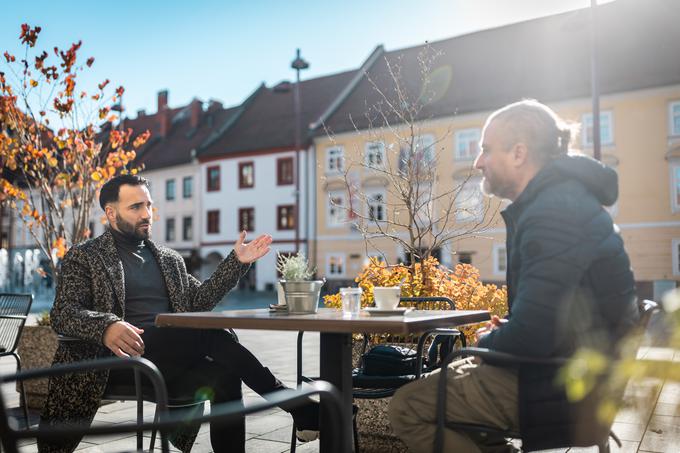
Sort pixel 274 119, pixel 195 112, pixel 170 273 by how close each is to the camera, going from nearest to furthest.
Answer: pixel 170 273
pixel 274 119
pixel 195 112

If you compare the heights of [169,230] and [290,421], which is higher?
[169,230]

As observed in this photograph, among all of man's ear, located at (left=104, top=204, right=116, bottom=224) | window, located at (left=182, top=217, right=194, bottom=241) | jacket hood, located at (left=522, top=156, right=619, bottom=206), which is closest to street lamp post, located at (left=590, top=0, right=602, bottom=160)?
man's ear, located at (left=104, top=204, right=116, bottom=224)

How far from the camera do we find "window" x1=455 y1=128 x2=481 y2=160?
2945 cm

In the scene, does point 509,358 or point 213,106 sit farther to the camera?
point 213,106

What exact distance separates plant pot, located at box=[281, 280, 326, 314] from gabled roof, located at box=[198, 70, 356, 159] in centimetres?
3194

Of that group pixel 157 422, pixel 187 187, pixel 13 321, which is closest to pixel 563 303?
pixel 157 422

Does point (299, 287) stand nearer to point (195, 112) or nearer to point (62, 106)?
point (62, 106)

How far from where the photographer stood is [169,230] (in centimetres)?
4288

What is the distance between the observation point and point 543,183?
258 cm

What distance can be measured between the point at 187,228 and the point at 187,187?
7.75 ft

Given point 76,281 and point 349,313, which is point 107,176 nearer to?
point 76,281

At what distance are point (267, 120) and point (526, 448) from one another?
123 ft

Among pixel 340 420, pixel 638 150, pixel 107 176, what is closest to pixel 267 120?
pixel 638 150

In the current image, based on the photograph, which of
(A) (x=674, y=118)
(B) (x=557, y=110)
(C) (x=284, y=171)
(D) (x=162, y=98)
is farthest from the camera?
(D) (x=162, y=98)
